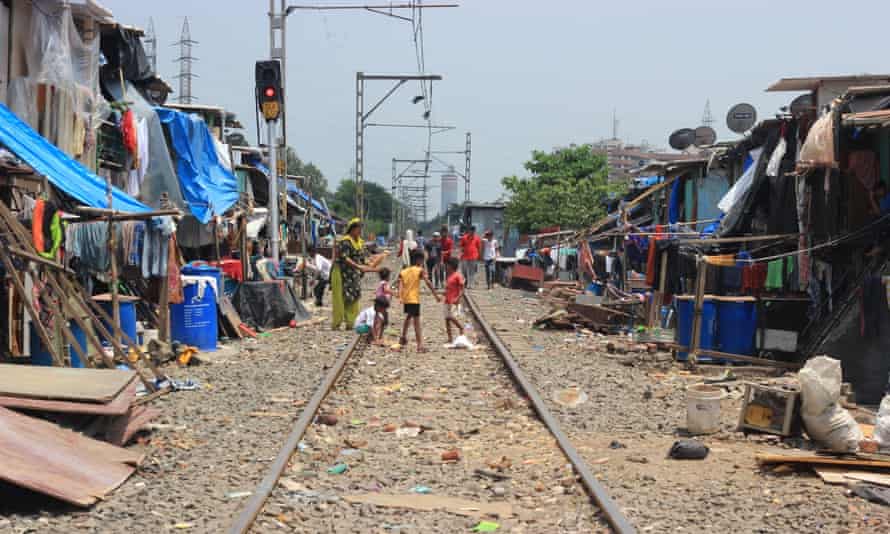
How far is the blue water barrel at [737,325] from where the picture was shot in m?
11.9

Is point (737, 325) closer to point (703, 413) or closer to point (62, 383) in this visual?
point (703, 413)

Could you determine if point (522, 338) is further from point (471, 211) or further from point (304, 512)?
point (471, 211)

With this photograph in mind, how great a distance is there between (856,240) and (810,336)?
1.50 meters

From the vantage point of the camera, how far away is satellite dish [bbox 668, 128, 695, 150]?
20562mm

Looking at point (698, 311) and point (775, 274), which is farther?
point (775, 274)

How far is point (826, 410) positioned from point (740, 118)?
10223 millimetres

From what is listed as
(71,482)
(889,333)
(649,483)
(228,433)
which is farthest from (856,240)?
(71,482)

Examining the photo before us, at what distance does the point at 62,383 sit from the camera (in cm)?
683

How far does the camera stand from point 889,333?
9.49m

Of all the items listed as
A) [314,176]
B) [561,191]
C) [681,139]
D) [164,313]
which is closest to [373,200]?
[314,176]

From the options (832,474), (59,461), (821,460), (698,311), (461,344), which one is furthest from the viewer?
(461,344)

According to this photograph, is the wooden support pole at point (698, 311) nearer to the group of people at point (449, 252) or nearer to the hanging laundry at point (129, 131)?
the hanging laundry at point (129, 131)

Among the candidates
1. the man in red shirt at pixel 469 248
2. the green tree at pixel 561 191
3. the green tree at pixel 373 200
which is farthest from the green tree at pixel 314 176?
the man in red shirt at pixel 469 248

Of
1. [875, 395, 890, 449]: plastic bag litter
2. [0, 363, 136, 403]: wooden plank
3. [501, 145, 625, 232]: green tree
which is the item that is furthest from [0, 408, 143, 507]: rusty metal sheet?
[501, 145, 625, 232]: green tree
